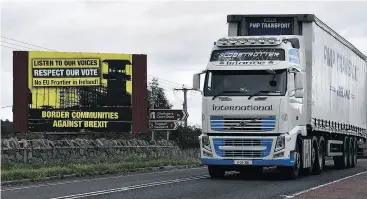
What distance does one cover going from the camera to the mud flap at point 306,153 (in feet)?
65.0

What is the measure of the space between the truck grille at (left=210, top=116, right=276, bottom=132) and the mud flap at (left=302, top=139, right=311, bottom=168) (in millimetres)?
2023

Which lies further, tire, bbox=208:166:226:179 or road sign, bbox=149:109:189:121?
road sign, bbox=149:109:189:121

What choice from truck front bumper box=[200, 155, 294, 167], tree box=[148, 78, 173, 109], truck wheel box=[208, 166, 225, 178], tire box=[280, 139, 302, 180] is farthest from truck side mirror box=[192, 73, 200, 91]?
tree box=[148, 78, 173, 109]

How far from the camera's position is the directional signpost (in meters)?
37.9

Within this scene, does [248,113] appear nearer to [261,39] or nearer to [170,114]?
[261,39]

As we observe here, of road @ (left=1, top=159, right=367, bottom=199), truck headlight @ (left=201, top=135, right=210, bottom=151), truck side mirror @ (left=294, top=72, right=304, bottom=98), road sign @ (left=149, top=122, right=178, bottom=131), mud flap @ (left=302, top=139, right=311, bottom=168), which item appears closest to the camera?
road @ (left=1, top=159, right=367, bottom=199)

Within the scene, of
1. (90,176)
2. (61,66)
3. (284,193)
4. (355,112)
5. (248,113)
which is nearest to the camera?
(284,193)

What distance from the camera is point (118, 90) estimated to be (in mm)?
33969

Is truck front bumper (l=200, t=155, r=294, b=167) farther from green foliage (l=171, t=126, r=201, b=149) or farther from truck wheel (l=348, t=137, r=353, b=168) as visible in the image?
green foliage (l=171, t=126, r=201, b=149)

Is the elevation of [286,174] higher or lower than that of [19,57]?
lower

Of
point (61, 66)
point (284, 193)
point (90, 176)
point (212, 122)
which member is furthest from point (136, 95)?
point (284, 193)

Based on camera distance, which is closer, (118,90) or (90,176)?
(90,176)

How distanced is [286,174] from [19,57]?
1826cm

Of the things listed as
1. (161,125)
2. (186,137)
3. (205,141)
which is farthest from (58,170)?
(186,137)
